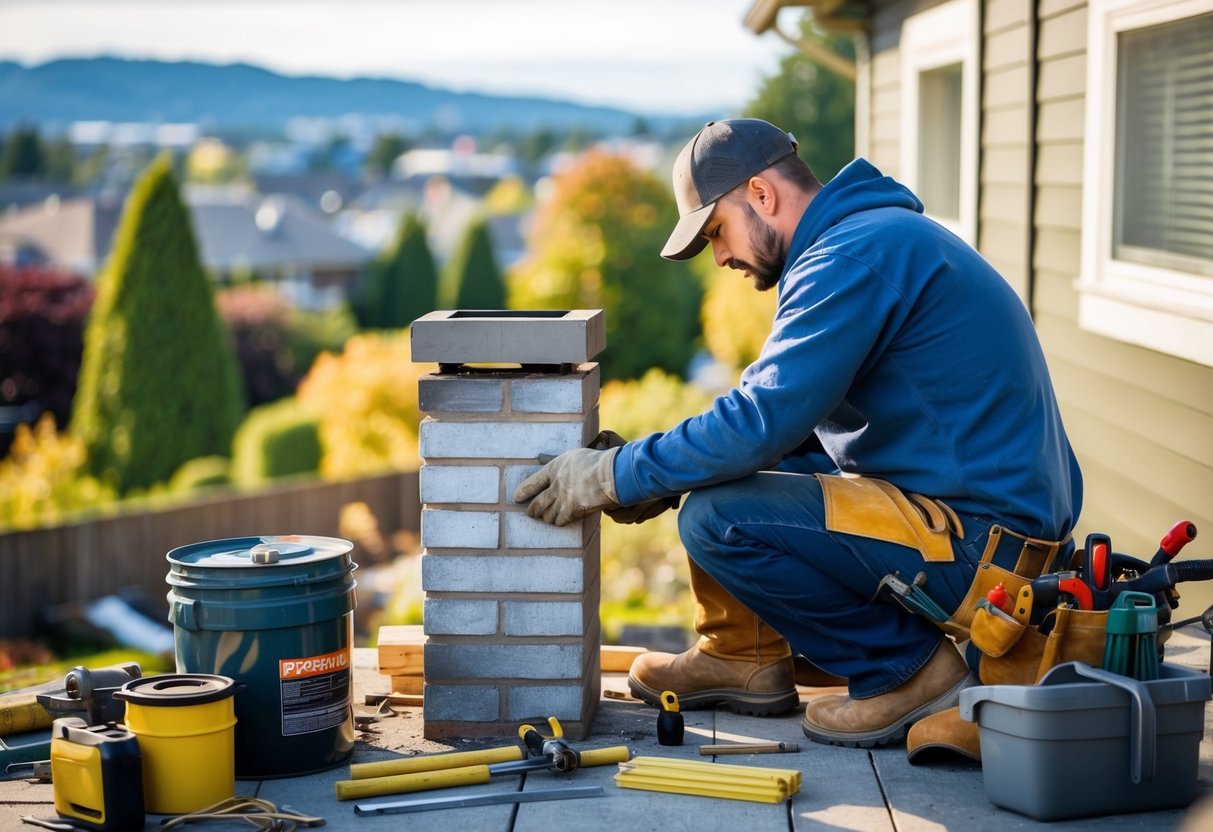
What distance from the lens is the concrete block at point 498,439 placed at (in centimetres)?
294

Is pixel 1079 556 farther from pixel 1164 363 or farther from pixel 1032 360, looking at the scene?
pixel 1164 363

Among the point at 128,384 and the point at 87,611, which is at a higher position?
the point at 128,384

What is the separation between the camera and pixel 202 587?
2.73m

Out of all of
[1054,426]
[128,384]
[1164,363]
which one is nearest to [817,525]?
[1054,426]

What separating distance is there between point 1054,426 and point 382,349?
1736cm

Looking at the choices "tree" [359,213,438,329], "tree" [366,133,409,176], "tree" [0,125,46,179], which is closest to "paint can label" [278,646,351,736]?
"tree" [359,213,438,329]

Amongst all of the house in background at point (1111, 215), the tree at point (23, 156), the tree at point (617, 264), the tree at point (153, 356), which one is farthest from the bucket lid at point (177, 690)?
the tree at point (23, 156)

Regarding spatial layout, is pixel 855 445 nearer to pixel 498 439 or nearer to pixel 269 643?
pixel 498 439

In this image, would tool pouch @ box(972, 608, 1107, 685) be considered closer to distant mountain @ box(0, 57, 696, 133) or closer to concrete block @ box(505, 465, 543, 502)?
concrete block @ box(505, 465, 543, 502)

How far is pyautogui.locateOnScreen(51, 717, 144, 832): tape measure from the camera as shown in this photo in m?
2.40

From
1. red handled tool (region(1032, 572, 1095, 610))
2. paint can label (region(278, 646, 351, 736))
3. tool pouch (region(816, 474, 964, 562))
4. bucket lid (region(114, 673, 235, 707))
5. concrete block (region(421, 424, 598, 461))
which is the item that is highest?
concrete block (region(421, 424, 598, 461))

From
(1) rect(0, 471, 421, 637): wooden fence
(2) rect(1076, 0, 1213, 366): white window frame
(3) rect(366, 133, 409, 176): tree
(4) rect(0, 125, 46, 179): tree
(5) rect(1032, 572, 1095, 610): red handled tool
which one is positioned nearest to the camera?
(5) rect(1032, 572, 1095, 610): red handled tool

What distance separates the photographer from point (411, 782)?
2.63 metres

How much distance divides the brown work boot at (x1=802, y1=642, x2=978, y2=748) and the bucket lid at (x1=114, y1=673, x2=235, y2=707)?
1.30 meters
